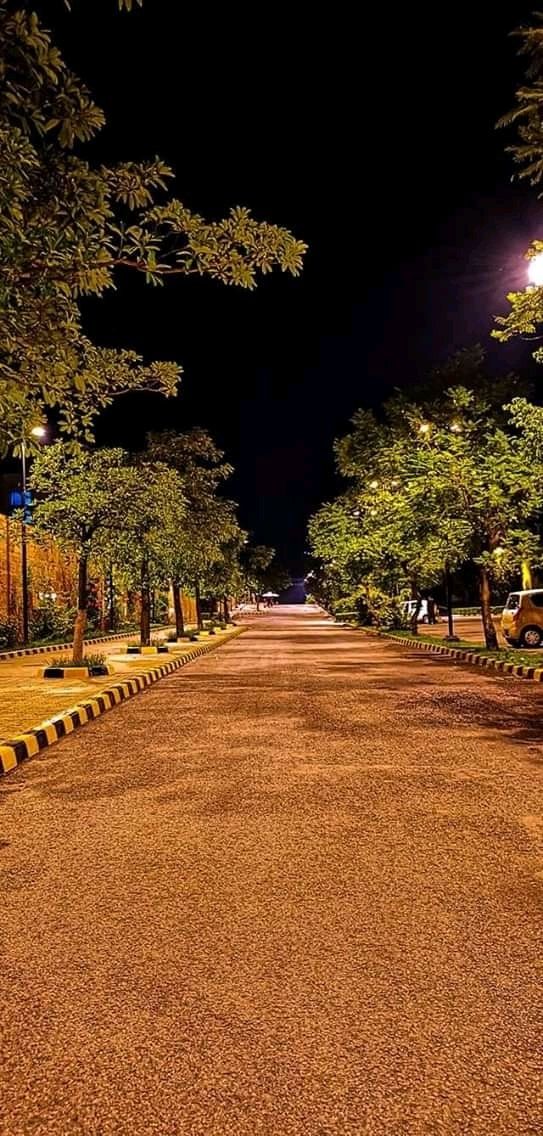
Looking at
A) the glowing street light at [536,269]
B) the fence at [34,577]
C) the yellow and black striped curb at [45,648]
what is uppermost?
the glowing street light at [536,269]

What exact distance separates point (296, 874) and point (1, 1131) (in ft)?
8.48

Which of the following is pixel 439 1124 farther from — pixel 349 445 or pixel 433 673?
pixel 349 445

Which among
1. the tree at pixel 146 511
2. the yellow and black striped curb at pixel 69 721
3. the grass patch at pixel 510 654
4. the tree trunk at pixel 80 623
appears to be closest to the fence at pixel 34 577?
the tree at pixel 146 511

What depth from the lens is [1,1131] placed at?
271 centimetres

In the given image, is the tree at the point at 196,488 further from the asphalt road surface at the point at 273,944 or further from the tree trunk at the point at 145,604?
the asphalt road surface at the point at 273,944

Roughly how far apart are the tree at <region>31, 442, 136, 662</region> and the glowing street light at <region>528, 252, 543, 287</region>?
9.72 metres

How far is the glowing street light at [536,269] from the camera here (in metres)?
11.3

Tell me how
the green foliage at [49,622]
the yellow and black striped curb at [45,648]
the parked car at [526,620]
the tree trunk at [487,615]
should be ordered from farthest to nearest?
the green foliage at [49,622] < the yellow and black striped curb at [45,648] < the parked car at [526,620] < the tree trunk at [487,615]

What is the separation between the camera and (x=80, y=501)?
742 inches

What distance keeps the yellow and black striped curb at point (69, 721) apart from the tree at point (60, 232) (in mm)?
3027

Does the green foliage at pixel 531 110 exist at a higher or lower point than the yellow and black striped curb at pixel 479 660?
higher

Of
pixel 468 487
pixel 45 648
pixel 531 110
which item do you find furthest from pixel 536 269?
pixel 45 648

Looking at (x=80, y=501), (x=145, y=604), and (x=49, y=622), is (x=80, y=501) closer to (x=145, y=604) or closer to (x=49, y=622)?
(x=145, y=604)

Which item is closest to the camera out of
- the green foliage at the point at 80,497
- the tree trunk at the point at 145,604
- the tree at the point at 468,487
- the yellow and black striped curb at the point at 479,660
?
the yellow and black striped curb at the point at 479,660
